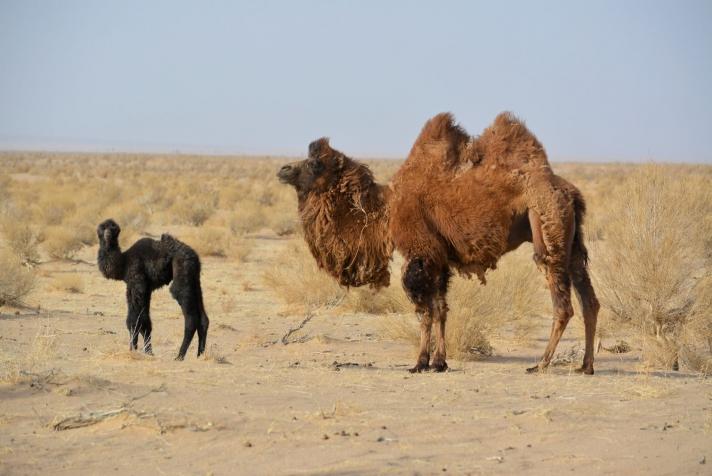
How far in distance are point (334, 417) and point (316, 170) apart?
138 inches

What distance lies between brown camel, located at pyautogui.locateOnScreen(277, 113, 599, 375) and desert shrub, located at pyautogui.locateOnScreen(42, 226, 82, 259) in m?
14.2

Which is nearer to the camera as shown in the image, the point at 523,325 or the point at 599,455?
the point at 599,455

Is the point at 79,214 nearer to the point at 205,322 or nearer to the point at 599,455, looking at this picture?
the point at 205,322

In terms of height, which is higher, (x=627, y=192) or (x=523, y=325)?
(x=627, y=192)

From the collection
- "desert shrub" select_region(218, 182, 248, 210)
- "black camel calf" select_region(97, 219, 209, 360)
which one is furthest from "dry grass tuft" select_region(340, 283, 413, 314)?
"desert shrub" select_region(218, 182, 248, 210)

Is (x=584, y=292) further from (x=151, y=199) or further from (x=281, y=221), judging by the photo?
(x=151, y=199)

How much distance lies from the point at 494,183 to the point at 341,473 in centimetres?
452

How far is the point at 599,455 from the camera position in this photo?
620 centimetres

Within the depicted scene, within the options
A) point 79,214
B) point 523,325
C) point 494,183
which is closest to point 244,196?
point 79,214

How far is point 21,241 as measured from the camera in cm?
2131

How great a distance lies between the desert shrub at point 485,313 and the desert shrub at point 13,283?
6.79m

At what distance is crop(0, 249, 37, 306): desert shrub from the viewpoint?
46.6 ft

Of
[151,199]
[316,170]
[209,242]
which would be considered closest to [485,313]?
[316,170]

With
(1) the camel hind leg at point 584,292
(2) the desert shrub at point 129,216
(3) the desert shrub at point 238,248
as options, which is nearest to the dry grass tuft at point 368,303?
(1) the camel hind leg at point 584,292
